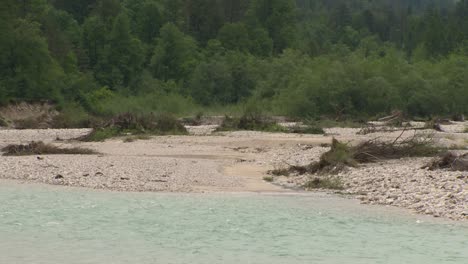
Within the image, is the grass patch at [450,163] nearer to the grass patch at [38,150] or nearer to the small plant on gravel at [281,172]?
the small plant on gravel at [281,172]

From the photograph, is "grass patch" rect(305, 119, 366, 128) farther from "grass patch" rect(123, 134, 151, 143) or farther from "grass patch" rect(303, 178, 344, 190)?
"grass patch" rect(303, 178, 344, 190)

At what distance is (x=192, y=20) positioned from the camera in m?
108

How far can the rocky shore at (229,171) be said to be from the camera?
21.2 metres

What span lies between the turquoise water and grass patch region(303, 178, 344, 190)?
1.73 m

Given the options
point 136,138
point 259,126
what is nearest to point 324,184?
point 136,138

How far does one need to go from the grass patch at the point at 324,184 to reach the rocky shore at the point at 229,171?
252mm

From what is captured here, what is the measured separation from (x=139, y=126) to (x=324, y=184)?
65.6 feet

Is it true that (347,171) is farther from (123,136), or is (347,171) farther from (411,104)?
(411,104)

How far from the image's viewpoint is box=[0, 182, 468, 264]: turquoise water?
1480cm

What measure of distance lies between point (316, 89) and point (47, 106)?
70.5 ft

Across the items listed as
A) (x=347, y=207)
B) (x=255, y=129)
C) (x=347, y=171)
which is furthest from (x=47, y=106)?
(x=347, y=207)

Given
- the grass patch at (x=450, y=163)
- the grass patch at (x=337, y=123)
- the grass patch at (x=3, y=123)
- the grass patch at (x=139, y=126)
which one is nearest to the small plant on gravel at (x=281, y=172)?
the grass patch at (x=450, y=163)

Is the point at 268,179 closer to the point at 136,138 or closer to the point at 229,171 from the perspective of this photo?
the point at 229,171

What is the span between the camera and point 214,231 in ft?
55.7
